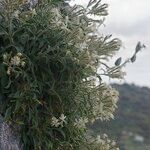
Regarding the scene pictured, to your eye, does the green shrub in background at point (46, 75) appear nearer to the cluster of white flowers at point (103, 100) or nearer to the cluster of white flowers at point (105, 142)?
the cluster of white flowers at point (103, 100)

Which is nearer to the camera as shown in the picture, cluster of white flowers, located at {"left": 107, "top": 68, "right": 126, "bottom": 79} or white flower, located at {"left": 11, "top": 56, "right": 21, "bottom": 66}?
white flower, located at {"left": 11, "top": 56, "right": 21, "bottom": 66}

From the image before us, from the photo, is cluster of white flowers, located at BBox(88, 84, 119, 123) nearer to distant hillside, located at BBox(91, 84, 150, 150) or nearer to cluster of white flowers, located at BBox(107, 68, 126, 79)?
cluster of white flowers, located at BBox(107, 68, 126, 79)

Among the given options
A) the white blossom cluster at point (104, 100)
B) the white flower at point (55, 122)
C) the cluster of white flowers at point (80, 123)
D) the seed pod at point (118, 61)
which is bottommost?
the white flower at point (55, 122)

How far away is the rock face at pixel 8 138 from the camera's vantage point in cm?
314

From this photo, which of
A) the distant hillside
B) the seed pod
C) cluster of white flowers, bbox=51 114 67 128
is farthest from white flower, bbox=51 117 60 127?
the distant hillside

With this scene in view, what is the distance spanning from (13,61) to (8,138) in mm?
388

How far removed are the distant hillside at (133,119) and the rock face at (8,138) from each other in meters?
7.09

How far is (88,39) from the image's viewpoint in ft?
11.6

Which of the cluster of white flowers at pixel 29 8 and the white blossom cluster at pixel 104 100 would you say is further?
the white blossom cluster at pixel 104 100

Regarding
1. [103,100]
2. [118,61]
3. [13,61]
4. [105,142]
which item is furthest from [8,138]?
[118,61]

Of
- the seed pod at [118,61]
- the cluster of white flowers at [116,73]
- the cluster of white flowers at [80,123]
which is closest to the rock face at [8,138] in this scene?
the cluster of white flowers at [80,123]

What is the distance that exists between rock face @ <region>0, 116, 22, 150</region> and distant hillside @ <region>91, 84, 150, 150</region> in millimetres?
7086

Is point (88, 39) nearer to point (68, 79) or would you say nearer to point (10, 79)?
point (68, 79)

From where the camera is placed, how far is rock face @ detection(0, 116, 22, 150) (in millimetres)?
3145
